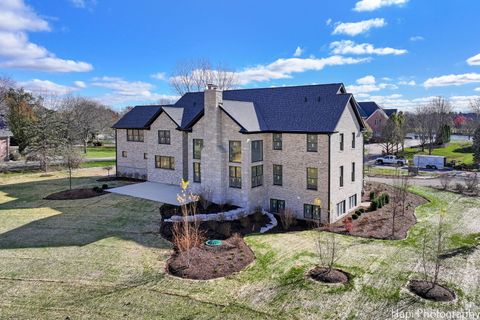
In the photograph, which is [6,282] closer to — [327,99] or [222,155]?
[222,155]

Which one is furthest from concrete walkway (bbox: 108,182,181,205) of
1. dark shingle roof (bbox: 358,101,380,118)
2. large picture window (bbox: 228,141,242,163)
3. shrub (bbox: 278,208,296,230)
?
dark shingle roof (bbox: 358,101,380,118)

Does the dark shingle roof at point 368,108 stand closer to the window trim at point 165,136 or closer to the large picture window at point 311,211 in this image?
the window trim at point 165,136

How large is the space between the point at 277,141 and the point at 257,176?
2.78 meters

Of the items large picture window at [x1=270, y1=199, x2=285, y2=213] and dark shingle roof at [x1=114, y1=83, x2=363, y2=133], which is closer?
dark shingle roof at [x1=114, y1=83, x2=363, y2=133]

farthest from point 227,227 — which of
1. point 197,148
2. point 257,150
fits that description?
point 197,148

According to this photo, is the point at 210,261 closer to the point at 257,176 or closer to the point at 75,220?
the point at 257,176

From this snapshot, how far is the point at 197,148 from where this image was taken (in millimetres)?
26922

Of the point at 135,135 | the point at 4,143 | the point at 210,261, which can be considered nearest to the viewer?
the point at 210,261

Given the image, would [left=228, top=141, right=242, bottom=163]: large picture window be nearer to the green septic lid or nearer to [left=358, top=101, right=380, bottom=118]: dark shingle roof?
the green septic lid

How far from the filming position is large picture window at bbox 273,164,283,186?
24517 millimetres

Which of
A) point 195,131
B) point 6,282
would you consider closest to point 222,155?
point 195,131

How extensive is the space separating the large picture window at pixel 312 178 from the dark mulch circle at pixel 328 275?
8061mm

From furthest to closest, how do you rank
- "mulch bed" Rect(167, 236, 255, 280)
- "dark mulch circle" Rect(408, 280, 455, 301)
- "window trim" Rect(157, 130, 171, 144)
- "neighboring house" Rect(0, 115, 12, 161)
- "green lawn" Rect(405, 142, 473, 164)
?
"green lawn" Rect(405, 142, 473, 164) → "neighboring house" Rect(0, 115, 12, 161) → "window trim" Rect(157, 130, 171, 144) → "mulch bed" Rect(167, 236, 255, 280) → "dark mulch circle" Rect(408, 280, 455, 301)

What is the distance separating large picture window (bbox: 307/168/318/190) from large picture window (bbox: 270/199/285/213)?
2.37 m
